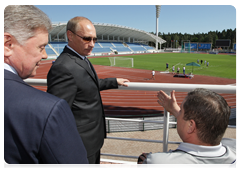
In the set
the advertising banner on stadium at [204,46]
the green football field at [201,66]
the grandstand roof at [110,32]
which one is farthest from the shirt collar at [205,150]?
the advertising banner on stadium at [204,46]

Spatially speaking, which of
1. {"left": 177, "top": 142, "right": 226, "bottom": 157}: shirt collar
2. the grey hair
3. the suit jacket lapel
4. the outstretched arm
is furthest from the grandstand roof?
{"left": 177, "top": 142, "right": 226, "bottom": 157}: shirt collar

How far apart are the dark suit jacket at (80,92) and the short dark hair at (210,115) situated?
39.0 inches

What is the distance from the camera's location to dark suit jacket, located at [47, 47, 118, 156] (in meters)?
1.60

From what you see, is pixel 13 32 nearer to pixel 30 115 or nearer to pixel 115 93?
pixel 30 115

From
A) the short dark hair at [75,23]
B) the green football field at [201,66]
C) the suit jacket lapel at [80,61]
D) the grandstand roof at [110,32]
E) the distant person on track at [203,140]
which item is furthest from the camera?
the grandstand roof at [110,32]

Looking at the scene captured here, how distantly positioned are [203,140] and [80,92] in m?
1.11

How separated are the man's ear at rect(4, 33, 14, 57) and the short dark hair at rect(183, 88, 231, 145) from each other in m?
1.10

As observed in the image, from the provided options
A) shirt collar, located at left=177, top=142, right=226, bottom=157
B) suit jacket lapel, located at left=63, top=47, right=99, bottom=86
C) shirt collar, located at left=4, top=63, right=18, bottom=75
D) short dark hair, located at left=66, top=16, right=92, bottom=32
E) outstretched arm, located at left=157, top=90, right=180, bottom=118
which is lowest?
shirt collar, located at left=177, top=142, right=226, bottom=157

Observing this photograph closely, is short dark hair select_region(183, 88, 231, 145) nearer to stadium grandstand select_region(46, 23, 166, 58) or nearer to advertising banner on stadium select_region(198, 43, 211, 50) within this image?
stadium grandstand select_region(46, 23, 166, 58)

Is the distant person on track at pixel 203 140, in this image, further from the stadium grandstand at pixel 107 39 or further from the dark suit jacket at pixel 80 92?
the stadium grandstand at pixel 107 39

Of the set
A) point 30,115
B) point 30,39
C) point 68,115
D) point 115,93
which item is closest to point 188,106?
point 68,115

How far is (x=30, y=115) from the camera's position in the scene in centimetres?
79

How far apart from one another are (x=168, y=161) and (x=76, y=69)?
113cm

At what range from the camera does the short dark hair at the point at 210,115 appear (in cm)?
106
